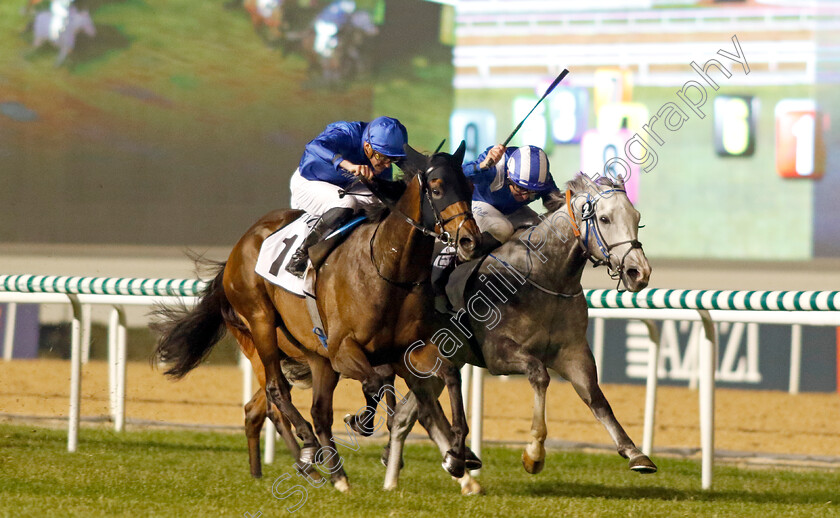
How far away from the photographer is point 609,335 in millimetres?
10859

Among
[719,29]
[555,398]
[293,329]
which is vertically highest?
[719,29]

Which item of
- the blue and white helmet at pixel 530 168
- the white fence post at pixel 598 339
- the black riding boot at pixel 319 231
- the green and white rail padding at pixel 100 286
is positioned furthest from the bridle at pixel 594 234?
the white fence post at pixel 598 339

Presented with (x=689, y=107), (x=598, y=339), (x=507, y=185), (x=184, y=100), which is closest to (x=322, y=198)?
(x=507, y=185)

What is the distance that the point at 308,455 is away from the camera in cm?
482

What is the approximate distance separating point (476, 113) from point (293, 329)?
1038 cm

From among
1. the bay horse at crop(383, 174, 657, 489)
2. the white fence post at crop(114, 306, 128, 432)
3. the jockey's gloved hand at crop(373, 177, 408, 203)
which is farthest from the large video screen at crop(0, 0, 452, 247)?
the jockey's gloved hand at crop(373, 177, 408, 203)

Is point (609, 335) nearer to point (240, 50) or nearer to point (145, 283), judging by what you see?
point (145, 283)

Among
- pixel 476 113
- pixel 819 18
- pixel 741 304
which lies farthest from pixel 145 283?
pixel 819 18

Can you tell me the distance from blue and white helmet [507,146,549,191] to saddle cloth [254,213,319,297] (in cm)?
87

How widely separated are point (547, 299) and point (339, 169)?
103 cm

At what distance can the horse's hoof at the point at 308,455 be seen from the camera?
4807 millimetres

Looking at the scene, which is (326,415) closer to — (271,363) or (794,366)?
(271,363)

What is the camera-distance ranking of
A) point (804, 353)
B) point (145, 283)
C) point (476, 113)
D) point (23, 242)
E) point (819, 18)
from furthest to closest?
point (23, 242) < point (476, 113) < point (819, 18) < point (804, 353) < point (145, 283)

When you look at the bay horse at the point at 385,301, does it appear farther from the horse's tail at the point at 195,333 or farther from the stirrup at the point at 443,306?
the horse's tail at the point at 195,333
